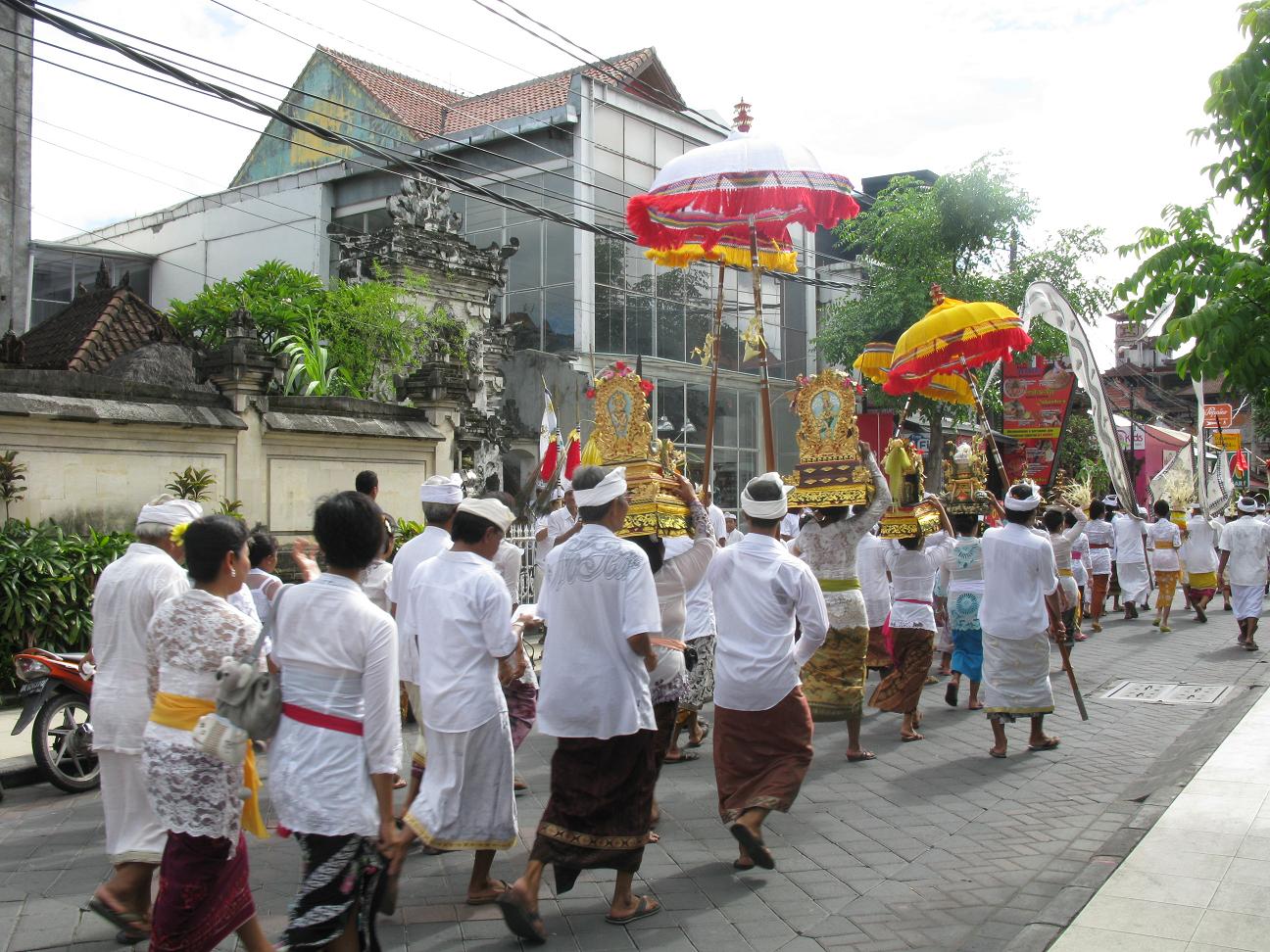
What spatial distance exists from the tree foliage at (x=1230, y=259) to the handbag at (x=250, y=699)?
15.0 ft

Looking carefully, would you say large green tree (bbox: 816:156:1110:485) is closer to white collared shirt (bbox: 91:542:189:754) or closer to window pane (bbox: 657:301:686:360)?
window pane (bbox: 657:301:686:360)

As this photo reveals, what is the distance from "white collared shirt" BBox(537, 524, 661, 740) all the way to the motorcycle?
3.67 m

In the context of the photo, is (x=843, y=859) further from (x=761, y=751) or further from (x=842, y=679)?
(x=842, y=679)

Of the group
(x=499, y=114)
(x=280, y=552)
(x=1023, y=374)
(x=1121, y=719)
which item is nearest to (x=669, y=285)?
(x=499, y=114)

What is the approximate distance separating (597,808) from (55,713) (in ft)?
14.3

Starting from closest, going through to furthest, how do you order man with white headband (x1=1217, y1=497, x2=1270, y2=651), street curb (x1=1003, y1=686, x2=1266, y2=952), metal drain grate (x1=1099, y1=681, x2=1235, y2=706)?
street curb (x1=1003, y1=686, x2=1266, y2=952) → metal drain grate (x1=1099, y1=681, x2=1235, y2=706) → man with white headband (x1=1217, y1=497, x2=1270, y2=651)

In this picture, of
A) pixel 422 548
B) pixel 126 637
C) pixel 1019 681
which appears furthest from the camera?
pixel 1019 681

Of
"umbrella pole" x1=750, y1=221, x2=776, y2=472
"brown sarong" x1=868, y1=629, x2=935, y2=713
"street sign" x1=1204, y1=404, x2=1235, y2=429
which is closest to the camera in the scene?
"umbrella pole" x1=750, y1=221, x2=776, y2=472

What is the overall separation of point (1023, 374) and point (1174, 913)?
70.8 feet

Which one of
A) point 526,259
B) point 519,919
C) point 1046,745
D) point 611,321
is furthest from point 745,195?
point 526,259

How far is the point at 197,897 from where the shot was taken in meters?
3.79

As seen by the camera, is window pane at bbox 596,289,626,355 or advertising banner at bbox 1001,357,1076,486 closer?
advertising banner at bbox 1001,357,1076,486

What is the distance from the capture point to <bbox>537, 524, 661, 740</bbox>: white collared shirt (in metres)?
4.79

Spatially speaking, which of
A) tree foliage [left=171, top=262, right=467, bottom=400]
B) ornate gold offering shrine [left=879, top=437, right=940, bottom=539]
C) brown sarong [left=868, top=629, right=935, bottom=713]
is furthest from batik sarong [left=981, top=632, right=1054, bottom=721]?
tree foliage [left=171, top=262, right=467, bottom=400]
